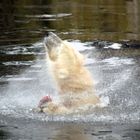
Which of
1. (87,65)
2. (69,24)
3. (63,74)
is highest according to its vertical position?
(69,24)

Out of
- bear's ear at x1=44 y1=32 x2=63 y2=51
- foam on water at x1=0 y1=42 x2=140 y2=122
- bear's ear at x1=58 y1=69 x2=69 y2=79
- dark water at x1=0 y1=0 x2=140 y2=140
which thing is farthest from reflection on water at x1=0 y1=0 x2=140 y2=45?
bear's ear at x1=58 y1=69 x2=69 y2=79

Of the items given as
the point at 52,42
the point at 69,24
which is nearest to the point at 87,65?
the point at 52,42

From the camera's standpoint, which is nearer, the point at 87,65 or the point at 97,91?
the point at 97,91

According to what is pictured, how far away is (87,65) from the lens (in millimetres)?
15836

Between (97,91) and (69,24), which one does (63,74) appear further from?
(69,24)

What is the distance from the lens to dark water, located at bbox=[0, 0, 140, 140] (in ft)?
34.8

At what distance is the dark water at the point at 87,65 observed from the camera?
10.6 meters

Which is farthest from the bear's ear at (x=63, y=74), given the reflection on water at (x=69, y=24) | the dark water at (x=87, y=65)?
the reflection on water at (x=69, y=24)

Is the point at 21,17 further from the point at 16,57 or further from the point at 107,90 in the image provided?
the point at 107,90

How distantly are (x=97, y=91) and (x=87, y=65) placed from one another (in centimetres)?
318

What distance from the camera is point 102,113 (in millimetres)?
11648

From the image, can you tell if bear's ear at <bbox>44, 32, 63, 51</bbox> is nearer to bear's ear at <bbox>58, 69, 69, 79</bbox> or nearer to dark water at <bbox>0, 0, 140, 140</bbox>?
bear's ear at <bbox>58, 69, 69, 79</bbox>

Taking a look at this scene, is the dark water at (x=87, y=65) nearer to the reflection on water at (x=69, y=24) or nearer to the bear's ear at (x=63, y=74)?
the reflection on water at (x=69, y=24)

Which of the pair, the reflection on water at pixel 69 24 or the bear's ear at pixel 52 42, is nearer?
the bear's ear at pixel 52 42
